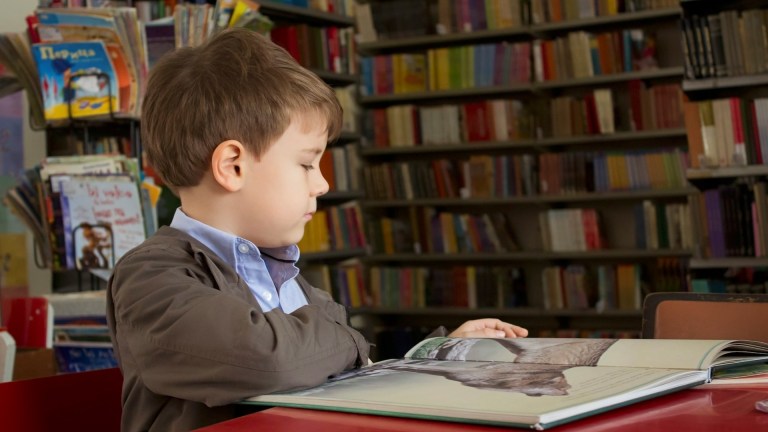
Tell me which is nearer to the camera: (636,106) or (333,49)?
(636,106)

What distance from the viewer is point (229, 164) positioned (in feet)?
3.48

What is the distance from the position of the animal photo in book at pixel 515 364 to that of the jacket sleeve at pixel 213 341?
0.24 ft

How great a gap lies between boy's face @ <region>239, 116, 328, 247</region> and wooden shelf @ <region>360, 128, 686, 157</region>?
13.3 ft

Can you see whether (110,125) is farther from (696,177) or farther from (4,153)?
(696,177)

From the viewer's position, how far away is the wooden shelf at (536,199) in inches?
193

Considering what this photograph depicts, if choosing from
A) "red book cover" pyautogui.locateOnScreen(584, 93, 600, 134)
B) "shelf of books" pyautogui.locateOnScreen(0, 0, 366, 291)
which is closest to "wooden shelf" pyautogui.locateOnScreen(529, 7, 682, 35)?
"red book cover" pyautogui.locateOnScreen(584, 93, 600, 134)

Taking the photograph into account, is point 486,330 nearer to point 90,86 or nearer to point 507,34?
point 90,86

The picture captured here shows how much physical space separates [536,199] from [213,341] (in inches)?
176

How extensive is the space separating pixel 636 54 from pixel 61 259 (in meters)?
3.22

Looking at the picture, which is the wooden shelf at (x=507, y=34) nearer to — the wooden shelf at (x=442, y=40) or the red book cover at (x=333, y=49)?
the wooden shelf at (x=442, y=40)

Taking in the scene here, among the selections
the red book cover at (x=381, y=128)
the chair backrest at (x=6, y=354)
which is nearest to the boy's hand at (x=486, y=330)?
the chair backrest at (x=6, y=354)

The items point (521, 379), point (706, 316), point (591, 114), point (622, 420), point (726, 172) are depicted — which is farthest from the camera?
point (591, 114)

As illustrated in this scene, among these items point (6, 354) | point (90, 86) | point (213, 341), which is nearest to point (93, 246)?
point (90, 86)

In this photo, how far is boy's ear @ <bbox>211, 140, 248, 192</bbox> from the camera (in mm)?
1049
